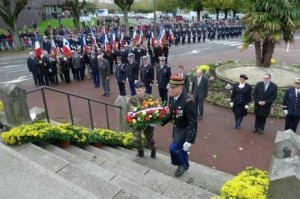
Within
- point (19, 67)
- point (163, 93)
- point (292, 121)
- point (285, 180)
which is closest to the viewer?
point (285, 180)

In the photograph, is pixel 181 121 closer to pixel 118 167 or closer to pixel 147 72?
pixel 118 167

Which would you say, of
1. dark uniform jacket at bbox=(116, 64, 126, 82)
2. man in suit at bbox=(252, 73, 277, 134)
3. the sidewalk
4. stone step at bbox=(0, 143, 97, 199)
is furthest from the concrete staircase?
dark uniform jacket at bbox=(116, 64, 126, 82)

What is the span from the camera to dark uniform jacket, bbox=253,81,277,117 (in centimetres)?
780

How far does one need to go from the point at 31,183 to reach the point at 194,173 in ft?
9.75

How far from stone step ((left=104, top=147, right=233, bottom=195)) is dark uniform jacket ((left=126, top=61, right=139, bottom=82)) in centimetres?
532

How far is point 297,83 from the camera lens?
23.8 feet

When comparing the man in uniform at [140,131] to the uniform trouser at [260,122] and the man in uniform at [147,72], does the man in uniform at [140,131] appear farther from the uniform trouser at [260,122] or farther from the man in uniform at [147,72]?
the man in uniform at [147,72]

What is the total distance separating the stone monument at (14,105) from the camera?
544 cm

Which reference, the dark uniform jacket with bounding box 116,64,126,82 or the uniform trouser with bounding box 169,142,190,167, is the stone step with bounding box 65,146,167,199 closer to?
the uniform trouser with bounding box 169,142,190,167

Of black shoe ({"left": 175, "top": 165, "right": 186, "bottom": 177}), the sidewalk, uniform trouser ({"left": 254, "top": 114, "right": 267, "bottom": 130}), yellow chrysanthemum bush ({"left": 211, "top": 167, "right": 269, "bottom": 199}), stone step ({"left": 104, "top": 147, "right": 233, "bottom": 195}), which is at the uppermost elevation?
yellow chrysanthemum bush ({"left": 211, "top": 167, "right": 269, "bottom": 199})

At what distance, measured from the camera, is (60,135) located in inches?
215

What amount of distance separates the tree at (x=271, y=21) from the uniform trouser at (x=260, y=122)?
16.2 feet

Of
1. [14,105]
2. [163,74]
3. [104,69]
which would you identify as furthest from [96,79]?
[14,105]

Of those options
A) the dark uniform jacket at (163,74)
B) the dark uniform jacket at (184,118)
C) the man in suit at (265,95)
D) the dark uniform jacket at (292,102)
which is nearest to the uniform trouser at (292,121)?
the dark uniform jacket at (292,102)
